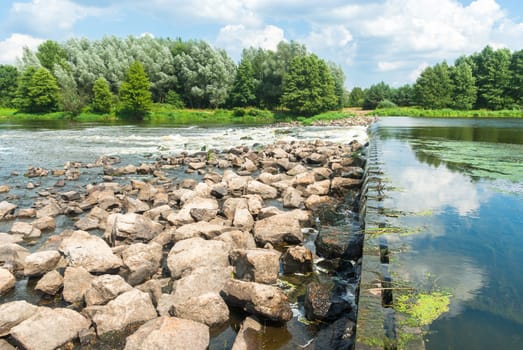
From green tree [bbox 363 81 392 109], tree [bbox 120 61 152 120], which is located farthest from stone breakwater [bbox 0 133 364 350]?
green tree [bbox 363 81 392 109]

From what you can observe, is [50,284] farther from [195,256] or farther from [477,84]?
[477,84]

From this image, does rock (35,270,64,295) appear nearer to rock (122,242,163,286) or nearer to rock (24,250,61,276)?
rock (24,250,61,276)

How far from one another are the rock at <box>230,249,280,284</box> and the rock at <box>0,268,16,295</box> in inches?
138

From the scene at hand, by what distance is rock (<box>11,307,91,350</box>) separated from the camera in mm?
4444

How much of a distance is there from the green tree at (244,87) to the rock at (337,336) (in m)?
66.3

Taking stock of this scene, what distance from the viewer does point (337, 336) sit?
14.4 feet

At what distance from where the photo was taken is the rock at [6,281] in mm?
5828

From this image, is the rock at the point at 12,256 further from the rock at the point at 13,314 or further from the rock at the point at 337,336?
the rock at the point at 337,336

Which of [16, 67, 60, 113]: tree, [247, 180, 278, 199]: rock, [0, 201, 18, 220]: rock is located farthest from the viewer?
[16, 67, 60, 113]: tree

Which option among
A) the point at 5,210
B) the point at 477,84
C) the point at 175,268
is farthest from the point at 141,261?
the point at 477,84

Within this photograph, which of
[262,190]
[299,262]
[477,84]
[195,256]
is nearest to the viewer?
[195,256]

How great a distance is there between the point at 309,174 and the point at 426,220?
5.91 metres

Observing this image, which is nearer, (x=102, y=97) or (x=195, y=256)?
(x=195, y=256)

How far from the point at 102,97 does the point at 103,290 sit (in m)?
65.1
